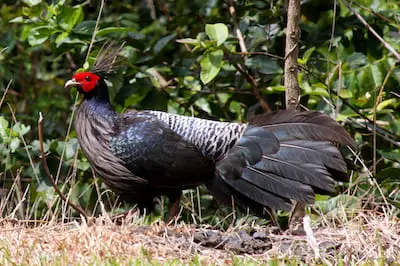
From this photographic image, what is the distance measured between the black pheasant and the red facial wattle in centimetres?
7

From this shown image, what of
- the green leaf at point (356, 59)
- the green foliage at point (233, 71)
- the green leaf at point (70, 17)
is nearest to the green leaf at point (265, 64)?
the green foliage at point (233, 71)

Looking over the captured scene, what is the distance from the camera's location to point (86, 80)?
6.35 m

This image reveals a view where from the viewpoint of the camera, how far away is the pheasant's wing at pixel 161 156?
5938mm

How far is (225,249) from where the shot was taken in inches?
192

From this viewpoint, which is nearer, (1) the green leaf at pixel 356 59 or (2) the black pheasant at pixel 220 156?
(2) the black pheasant at pixel 220 156

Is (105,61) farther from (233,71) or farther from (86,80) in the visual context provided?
(233,71)

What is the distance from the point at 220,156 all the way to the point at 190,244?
1.41 meters

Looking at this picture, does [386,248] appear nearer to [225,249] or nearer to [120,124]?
[225,249]

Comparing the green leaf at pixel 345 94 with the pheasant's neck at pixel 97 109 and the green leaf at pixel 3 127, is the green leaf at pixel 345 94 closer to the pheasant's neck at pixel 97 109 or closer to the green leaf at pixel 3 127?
the pheasant's neck at pixel 97 109

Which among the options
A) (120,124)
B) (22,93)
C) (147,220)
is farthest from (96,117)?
(22,93)

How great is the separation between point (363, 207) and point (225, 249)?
56.6 inches

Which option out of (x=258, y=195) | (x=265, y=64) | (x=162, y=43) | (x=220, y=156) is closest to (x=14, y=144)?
(x=162, y=43)

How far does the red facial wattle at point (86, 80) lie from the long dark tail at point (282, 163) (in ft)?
3.72

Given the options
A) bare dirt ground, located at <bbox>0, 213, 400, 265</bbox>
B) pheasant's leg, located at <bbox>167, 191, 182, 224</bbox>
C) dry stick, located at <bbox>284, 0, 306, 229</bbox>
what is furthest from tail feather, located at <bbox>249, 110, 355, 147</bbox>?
pheasant's leg, located at <bbox>167, 191, 182, 224</bbox>
